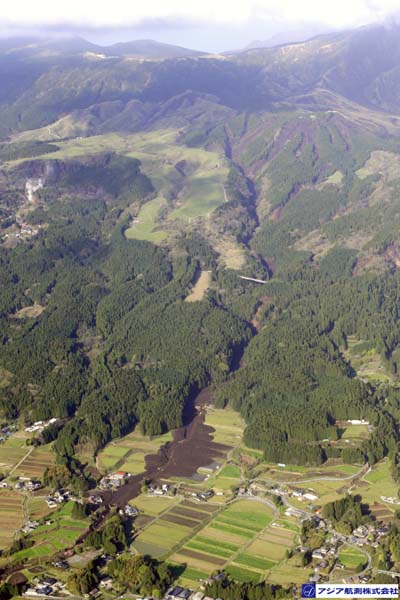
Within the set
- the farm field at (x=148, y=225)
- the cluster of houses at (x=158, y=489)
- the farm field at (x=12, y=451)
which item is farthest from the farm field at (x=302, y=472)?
the farm field at (x=148, y=225)

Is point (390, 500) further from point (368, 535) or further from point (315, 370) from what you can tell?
point (315, 370)

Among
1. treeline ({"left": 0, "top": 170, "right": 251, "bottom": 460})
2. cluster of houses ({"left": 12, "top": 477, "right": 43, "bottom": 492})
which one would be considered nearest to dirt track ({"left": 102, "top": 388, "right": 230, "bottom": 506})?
treeline ({"left": 0, "top": 170, "right": 251, "bottom": 460})

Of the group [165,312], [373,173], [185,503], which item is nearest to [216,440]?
[185,503]

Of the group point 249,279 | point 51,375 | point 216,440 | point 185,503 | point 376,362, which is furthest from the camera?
point 249,279

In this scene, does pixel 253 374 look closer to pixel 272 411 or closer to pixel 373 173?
pixel 272 411

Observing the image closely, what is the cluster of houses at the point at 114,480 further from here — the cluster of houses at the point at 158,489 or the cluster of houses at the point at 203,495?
the cluster of houses at the point at 203,495

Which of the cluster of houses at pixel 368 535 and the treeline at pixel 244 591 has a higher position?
the treeline at pixel 244 591

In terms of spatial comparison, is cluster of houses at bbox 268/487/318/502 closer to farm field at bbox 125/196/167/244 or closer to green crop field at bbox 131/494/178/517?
green crop field at bbox 131/494/178/517

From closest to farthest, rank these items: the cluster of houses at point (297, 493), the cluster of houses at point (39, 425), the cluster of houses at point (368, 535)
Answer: the cluster of houses at point (368, 535) → the cluster of houses at point (297, 493) → the cluster of houses at point (39, 425)
